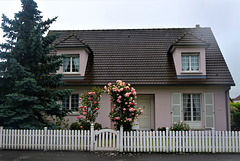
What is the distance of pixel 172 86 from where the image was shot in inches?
580

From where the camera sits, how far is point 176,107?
575 inches

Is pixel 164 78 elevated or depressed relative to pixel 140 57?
depressed

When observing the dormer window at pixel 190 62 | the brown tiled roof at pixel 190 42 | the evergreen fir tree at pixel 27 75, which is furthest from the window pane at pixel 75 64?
the dormer window at pixel 190 62

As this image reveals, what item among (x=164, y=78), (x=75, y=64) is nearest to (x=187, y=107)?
(x=164, y=78)

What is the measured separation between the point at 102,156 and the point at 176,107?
7418 mm

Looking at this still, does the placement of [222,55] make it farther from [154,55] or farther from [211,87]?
[154,55]

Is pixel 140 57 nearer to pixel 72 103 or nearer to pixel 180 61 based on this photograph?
pixel 180 61

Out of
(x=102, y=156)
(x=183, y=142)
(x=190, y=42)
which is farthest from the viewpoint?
(x=190, y=42)

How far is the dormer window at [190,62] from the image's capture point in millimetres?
15211

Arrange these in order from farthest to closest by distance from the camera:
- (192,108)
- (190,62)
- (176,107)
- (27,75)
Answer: (190,62) < (192,108) < (176,107) < (27,75)

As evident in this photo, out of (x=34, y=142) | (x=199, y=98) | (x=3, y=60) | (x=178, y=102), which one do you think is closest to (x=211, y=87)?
(x=199, y=98)

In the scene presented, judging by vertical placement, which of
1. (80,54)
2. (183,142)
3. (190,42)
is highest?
(190,42)

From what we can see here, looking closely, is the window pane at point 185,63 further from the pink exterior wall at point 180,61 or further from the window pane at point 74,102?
the window pane at point 74,102

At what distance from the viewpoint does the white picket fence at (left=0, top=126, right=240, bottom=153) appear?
9.23 m
